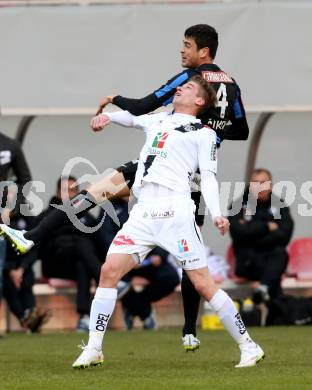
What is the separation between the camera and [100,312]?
8016 millimetres

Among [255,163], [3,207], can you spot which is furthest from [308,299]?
[3,207]

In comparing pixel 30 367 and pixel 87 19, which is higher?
pixel 87 19

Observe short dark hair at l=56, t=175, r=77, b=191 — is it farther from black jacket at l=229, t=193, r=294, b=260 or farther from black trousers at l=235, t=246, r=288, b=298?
black trousers at l=235, t=246, r=288, b=298

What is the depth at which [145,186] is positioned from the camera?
8062mm

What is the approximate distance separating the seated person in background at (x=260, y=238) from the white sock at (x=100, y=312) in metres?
6.41

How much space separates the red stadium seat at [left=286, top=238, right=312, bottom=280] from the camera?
15.0 m

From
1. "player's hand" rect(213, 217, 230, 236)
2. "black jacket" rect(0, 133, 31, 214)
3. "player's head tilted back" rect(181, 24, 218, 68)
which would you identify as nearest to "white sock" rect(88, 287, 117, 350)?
"player's hand" rect(213, 217, 230, 236)

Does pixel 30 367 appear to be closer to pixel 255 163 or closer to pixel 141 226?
pixel 141 226

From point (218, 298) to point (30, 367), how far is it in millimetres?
1475

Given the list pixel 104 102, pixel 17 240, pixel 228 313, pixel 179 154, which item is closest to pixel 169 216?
pixel 179 154

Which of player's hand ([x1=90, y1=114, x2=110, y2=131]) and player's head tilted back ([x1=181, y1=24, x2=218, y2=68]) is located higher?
player's head tilted back ([x1=181, y1=24, x2=218, y2=68])

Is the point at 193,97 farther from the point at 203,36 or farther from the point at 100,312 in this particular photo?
the point at 100,312

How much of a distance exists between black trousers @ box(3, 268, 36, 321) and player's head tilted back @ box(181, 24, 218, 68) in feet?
17.6

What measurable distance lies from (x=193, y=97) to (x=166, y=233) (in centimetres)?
90
